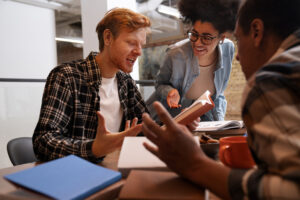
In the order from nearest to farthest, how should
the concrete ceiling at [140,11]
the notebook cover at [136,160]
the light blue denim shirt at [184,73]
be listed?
1. the notebook cover at [136,160]
2. the light blue denim shirt at [184,73]
3. the concrete ceiling at [140,11]

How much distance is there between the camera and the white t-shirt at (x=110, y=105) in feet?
5.02

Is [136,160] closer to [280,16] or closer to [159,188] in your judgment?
[159,188]

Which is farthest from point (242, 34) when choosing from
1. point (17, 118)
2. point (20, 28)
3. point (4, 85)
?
point (20, 28)

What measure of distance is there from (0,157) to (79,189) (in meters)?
3.15

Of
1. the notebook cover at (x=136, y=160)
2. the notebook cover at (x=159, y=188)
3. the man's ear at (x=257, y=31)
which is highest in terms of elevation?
the man's ear at (x=257, y=31)

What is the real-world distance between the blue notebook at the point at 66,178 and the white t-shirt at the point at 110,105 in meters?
0.78

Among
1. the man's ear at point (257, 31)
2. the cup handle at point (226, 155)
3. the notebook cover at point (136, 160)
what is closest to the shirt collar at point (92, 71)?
the notebook cover at point (136, 160)

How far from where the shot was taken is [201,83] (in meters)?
2.07

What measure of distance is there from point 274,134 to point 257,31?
31cm

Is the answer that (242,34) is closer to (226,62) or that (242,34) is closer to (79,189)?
(79,189)

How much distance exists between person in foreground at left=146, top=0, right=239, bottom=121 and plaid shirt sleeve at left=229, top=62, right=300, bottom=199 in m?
1.21

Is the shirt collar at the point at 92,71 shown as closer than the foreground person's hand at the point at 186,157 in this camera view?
No

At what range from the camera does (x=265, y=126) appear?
1.60ft

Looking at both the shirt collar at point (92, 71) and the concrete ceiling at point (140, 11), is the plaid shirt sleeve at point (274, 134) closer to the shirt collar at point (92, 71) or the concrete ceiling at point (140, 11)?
the shirt collar at point (92, 71)
